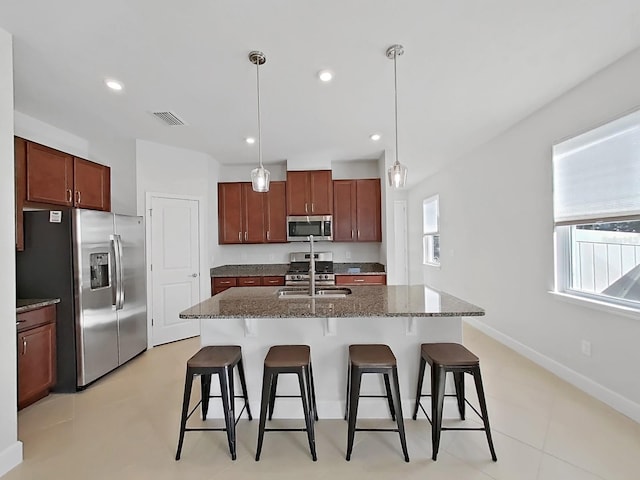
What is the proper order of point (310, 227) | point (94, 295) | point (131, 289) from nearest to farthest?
point (94, 295) < point (131, 289) < point (310, 227)

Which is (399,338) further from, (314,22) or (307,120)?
(307,120)

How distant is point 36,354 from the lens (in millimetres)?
2600

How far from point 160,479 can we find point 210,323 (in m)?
0.93

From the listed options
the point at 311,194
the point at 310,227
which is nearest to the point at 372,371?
the point at 310,227

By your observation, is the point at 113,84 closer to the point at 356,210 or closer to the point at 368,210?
the point at 356,210

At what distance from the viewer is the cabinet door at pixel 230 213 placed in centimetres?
499

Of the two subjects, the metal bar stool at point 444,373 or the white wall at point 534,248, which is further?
the white wall at point 534,248

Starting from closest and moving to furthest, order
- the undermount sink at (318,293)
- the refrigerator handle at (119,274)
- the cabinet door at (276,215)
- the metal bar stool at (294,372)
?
1. the metal bar stool at (294,372)
2. the undermount sink at (318,293)
3. the refrigerator handle at (119,274)
4. the cabinet door at (276,215)

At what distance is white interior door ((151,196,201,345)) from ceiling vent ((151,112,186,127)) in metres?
1.09

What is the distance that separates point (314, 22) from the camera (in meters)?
1.85

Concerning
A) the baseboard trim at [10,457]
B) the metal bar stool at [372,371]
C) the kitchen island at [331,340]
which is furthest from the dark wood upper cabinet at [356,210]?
the baseboard trim at [10,457]

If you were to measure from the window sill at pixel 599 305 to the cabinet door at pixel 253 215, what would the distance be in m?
3.80

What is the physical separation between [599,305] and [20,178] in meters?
4.79

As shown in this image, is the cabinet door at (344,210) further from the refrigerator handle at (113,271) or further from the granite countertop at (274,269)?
the refrigerator handle at (113,271)
